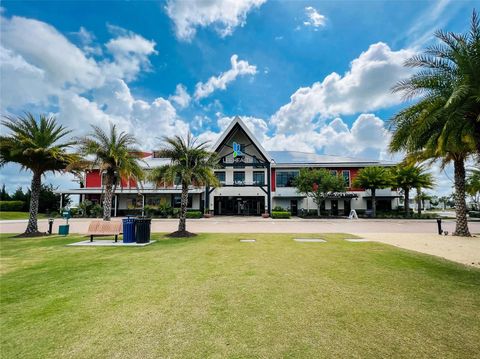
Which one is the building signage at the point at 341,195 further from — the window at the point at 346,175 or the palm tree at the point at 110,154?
the palm tree at the point at 110,154

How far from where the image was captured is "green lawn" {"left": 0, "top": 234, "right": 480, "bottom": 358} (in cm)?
329

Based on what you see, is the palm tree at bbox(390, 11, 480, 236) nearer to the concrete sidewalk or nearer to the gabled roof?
the concrete sidewalk

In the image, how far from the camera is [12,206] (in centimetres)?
3903

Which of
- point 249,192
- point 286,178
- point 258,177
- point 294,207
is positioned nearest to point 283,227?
point 249,192

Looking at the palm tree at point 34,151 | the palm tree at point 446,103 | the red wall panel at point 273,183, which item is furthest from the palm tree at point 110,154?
the red wall panel at point 273,183

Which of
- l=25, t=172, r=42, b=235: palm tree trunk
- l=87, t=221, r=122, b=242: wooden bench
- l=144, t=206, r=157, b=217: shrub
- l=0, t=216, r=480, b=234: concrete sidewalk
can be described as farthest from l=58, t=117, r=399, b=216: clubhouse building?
l=87, t=221, r=122, b=242: wooden bench

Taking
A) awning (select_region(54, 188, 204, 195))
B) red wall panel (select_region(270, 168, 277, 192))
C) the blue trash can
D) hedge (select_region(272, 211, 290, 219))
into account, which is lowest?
hedge (select_region(272, 211, 290, 219))

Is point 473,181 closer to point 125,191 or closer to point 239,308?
point 239,308

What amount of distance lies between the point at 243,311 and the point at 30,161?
1644 cm

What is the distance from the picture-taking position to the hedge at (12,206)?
38.2 meters

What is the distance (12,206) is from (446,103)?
51468 mm

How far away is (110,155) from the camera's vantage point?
48.4 feet

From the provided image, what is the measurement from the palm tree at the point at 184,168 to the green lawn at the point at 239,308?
659 centimetres

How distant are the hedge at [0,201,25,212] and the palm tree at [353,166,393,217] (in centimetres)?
4930
